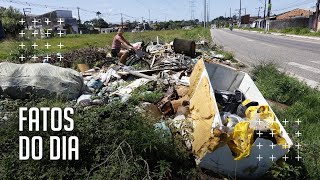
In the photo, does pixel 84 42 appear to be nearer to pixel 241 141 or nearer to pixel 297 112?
pixel 297 112

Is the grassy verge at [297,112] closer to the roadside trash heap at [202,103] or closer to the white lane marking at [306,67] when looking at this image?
the roadside trash heap at [202,103]

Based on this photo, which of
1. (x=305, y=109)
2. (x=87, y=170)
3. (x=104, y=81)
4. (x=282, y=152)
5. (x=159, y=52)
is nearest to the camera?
(x=87, y=170)

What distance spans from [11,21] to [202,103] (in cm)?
3686

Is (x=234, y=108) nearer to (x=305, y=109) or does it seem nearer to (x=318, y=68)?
(x=305, y=109)

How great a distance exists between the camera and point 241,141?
11.5 ft

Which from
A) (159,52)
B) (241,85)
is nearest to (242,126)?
(241,85)

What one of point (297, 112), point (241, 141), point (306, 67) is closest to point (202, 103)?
point (241, 141)

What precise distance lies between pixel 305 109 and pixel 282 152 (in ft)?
8.31

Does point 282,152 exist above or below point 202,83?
below

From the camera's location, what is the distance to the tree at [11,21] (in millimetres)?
33656

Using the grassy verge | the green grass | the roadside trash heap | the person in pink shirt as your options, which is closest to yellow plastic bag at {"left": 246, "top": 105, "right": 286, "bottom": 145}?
the roadside trash heap

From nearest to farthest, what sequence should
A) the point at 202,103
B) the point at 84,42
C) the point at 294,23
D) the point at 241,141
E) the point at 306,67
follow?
the point at 241,141 → the point at 202,103 → the point at 306,67 → the point at 84,42 → the point at 294,23

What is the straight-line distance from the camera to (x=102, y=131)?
3.44 meters

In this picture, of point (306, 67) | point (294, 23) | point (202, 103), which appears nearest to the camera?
point (202, 103)
